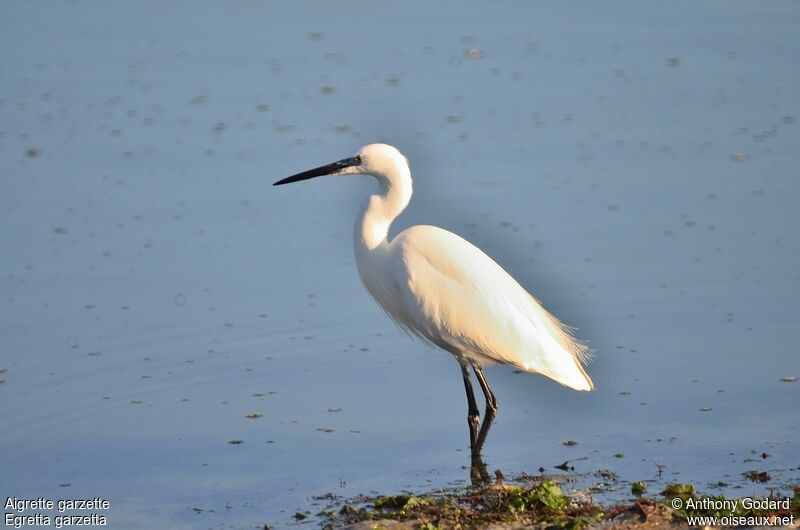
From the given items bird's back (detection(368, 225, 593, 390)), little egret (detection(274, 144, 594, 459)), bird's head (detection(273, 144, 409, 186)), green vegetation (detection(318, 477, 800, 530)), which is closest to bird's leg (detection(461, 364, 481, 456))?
little egret (detection(274, 144, 594, 459))

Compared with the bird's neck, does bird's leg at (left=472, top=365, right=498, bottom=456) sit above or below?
below

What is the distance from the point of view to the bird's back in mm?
7121

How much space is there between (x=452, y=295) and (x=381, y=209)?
26.1 inches

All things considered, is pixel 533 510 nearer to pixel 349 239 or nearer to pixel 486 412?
pixel 486 412

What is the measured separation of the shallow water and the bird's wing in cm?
51

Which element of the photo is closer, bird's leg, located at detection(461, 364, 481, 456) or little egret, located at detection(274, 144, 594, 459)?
little egret, located at detection(274, 144, 594, 459)

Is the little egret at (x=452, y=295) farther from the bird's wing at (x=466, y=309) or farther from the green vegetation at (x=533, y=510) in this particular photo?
the green vegetation at (x=533, y=510)

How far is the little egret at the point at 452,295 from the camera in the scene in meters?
7.13

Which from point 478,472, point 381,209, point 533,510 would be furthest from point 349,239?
point 533,510

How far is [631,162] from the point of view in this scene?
445 inches

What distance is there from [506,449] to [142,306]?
3.24 meters

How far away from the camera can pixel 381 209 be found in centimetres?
736

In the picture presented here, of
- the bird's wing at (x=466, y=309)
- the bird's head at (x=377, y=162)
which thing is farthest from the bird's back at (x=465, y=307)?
the bird's head at (x=377, y=162)

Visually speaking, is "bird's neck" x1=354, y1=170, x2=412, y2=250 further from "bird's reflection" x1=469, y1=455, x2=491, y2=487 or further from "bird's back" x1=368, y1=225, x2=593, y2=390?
"bird's reflection" x1=469, y1=455, x2=491, y2=487
